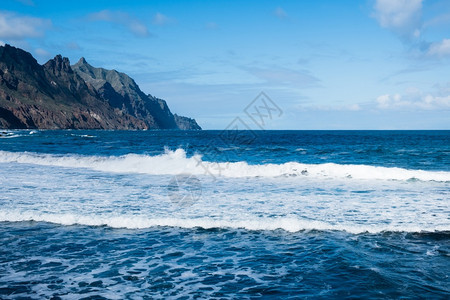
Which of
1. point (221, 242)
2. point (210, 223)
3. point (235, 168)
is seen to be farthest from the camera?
point (235, 168)

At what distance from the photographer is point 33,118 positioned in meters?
182

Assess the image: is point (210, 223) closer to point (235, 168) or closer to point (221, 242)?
point (221, 242)

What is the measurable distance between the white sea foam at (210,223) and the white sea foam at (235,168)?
43.0 feet

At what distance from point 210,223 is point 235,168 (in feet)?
49.5

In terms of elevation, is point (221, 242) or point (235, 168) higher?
point (235, 168)

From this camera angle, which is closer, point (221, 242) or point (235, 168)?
point (221, 242)

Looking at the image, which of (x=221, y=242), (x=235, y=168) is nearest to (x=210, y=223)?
(x=221, y=242)

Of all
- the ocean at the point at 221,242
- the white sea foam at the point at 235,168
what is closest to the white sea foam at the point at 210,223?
the ocean at the point at 221,242

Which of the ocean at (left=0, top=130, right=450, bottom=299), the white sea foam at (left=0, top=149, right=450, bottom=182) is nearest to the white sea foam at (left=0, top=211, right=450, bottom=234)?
the ocean at (left=0, top=130, right=450, bottom=299)

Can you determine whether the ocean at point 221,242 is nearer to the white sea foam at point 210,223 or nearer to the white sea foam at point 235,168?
the white sea foam at point 210,223

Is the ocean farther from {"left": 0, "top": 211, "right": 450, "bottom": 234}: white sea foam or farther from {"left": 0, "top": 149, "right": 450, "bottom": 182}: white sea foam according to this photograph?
{"left": 0, "top": 149, "right": 450, "bottom": 182}: white sea foam

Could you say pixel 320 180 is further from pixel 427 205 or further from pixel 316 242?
pixel 316 242

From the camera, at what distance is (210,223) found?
10523mm

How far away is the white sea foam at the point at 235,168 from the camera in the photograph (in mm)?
23781
